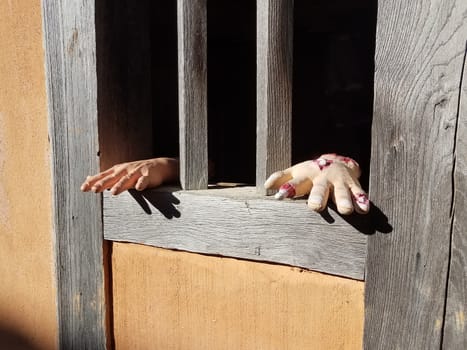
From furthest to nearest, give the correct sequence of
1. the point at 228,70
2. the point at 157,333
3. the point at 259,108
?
the point at 228,70 < the point at 157,333 < the point at 259,108

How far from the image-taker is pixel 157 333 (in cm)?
163

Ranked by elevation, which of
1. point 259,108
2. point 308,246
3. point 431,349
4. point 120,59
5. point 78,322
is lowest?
point 78,322

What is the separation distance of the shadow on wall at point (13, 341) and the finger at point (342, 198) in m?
1.28

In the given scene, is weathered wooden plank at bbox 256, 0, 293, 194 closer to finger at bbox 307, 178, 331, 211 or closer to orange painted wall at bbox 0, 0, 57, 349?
finger at bbox 307, 178, 331, 211

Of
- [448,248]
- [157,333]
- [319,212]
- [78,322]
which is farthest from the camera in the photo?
[78,322]

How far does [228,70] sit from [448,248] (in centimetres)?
179

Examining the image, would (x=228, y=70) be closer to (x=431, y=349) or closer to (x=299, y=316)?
(x=299, y=316)

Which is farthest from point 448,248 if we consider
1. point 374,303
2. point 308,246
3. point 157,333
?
point 157,333

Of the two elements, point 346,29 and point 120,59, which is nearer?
point 120,59

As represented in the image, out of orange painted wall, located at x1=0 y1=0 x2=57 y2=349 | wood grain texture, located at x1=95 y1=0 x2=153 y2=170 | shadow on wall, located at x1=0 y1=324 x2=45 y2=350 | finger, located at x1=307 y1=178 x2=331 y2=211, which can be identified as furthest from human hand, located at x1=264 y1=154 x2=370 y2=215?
shadow on wall, located at x1=0 y1=324 x2=45 y2=350

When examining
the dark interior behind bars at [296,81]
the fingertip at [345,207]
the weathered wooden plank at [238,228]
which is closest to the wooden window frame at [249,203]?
the weathered wooden plank at [238,228]

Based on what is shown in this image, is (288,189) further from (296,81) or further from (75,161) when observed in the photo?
(296,81)

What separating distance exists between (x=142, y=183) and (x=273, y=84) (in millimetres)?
449

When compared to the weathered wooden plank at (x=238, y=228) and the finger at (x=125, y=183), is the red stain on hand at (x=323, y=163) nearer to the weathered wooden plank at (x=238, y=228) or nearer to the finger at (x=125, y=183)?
the weathered wooden plank at (x=238, y=228)
